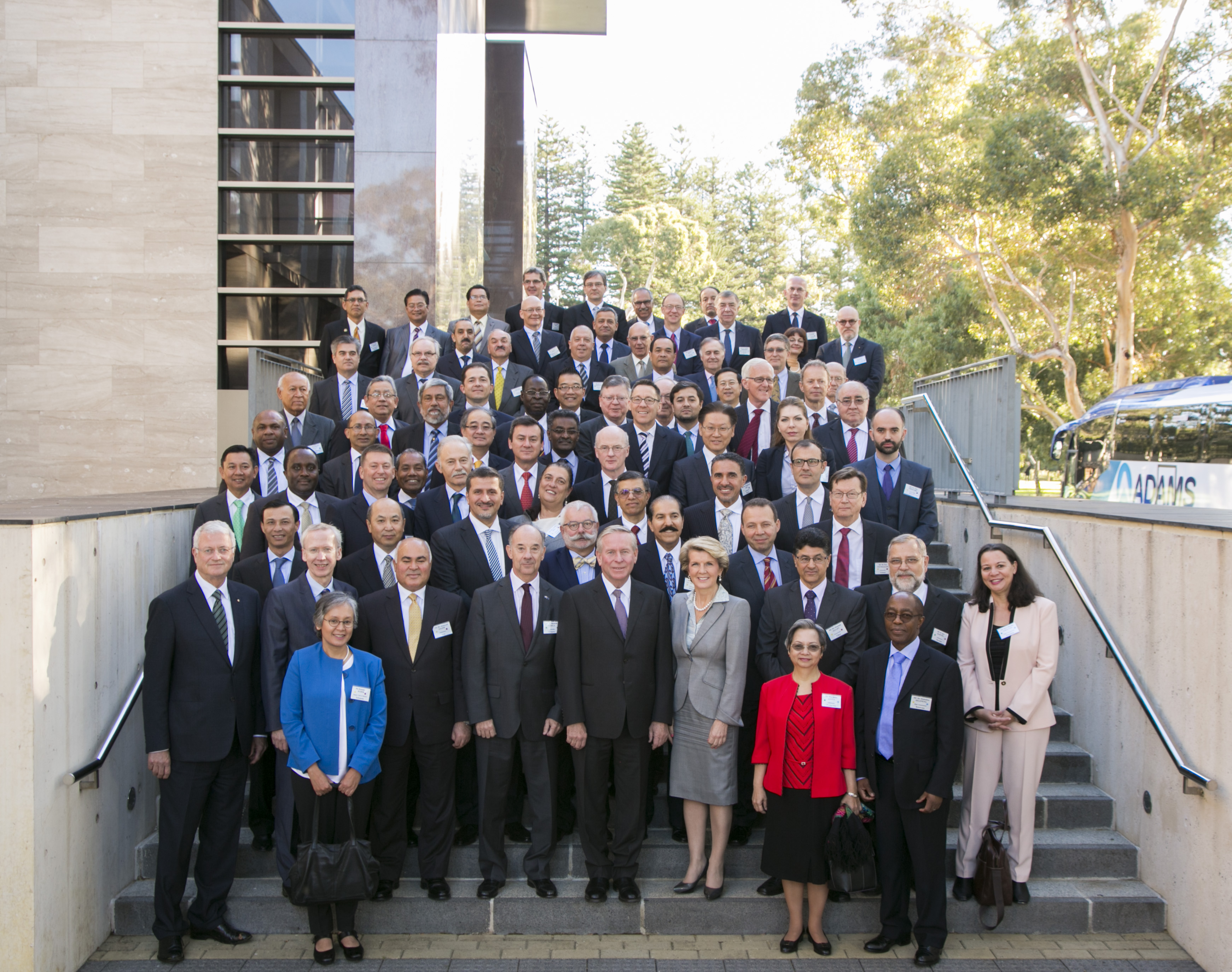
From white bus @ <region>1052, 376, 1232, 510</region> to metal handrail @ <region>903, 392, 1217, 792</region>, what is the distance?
8.18 metres

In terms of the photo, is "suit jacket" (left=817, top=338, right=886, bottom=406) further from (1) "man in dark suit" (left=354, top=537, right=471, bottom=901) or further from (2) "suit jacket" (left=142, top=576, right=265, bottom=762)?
(2) "suit jacket" (left=142, top=576, right=265, bottom=762)

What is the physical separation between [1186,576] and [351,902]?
4.50 m

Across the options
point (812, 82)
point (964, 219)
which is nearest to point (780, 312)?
point (964, 219)

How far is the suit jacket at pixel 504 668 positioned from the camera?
5.22 meters

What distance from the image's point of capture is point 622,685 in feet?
17.0

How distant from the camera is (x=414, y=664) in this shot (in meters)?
5.16

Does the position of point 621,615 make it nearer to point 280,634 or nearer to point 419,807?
point 419,807

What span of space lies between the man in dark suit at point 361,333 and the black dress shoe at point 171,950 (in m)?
5.38

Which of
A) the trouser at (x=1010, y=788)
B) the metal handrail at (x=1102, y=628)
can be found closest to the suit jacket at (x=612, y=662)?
the trouser at (x=1010, y=788)

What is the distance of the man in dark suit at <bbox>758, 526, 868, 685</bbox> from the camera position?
519 cm

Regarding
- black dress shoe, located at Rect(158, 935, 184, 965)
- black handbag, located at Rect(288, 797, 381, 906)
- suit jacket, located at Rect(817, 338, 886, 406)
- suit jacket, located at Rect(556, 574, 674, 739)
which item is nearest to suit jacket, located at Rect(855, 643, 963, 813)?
suit jacket, located at Rect(556, 574, 674, 739)

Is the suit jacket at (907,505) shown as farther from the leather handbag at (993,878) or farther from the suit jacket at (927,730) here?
the leather handbag at (993,878)

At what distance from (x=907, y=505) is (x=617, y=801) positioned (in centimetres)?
278

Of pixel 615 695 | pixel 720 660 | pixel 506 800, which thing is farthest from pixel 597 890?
pixel 720 660
